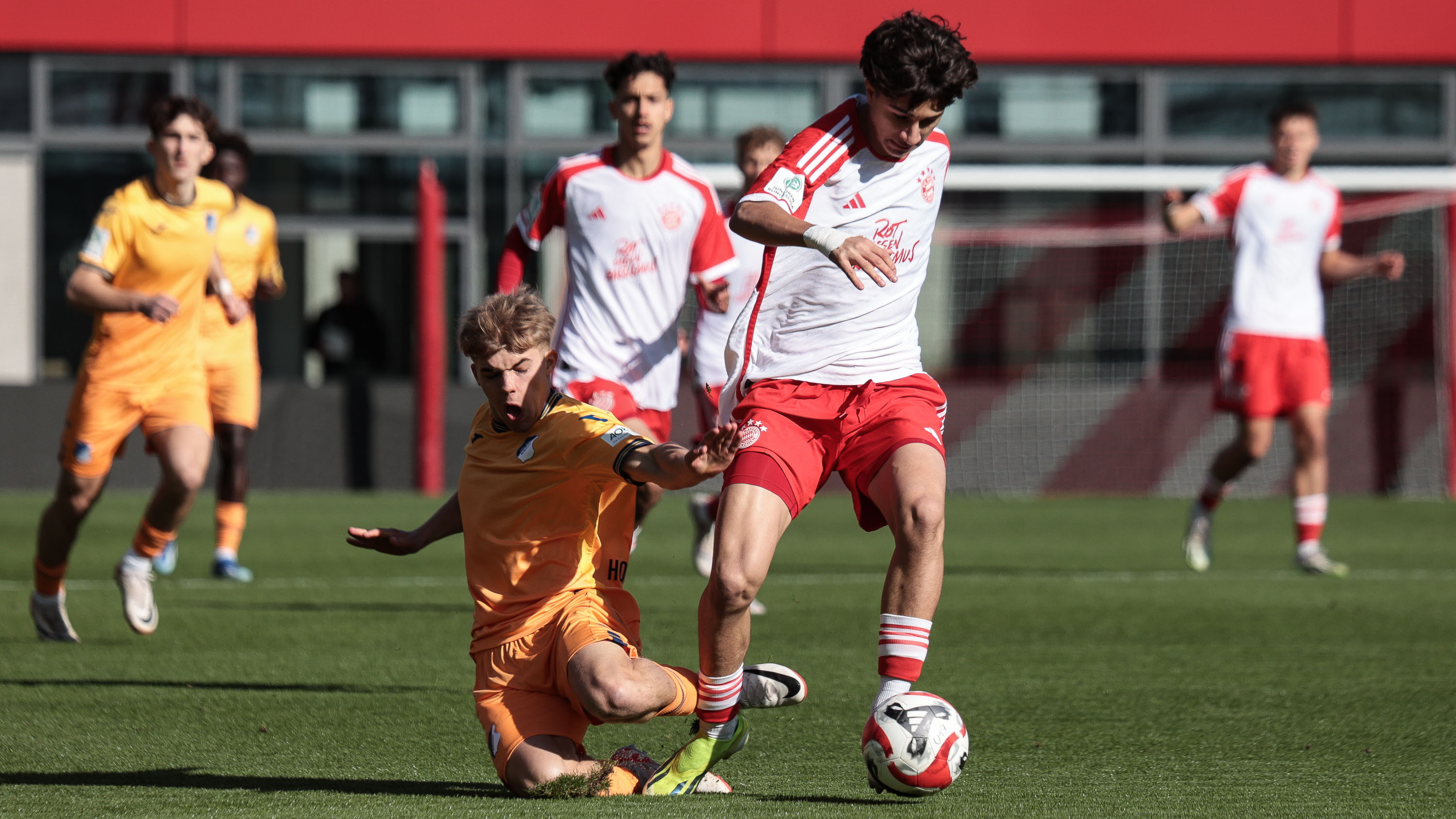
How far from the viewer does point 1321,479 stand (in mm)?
8492

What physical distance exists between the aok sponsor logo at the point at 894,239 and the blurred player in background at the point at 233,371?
471 centimetres

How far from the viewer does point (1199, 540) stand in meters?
8.86

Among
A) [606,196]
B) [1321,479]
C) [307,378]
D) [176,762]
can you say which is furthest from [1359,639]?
[307,378]

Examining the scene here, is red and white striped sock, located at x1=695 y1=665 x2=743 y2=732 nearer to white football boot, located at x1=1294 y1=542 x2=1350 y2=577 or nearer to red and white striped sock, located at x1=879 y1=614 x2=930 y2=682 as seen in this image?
red and white striped sock, located at x1=879 y1=614 x2=930 y2=682

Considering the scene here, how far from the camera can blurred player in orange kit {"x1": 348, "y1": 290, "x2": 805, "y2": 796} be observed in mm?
3699

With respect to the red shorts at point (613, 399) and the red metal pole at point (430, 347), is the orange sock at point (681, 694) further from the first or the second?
the red metal pole at point (430, 347)

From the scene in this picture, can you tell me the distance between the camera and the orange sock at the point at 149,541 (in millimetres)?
6266

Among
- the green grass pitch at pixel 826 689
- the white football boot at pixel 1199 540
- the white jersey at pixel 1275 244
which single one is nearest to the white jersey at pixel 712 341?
the green grass pitch at pixel 826 689

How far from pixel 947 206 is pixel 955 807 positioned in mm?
12503

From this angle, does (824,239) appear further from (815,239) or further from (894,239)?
(894,239)

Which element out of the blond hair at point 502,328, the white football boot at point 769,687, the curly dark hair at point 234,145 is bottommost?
the white football boot at point 769,687

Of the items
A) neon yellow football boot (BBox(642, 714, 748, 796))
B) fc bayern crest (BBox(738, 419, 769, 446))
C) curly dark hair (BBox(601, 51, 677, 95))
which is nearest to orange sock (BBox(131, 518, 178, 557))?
curly dark hair (BBox(601, 51, 677, 95))

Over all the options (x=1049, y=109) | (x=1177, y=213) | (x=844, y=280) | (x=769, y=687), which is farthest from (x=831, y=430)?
(x=1049, y=109)

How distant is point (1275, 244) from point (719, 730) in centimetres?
601
